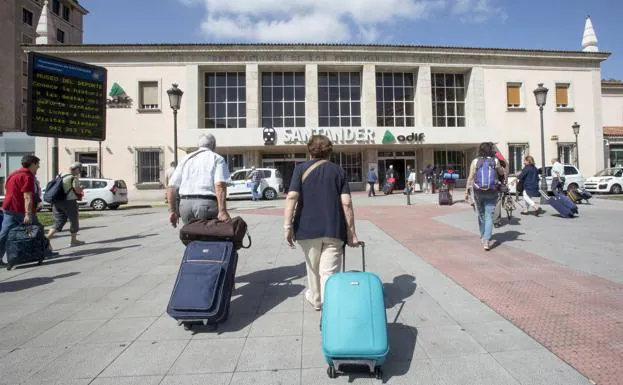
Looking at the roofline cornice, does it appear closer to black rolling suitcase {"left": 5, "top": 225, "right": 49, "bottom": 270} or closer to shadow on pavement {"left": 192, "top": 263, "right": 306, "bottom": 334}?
black rolling suitcase {"left": 5, "top": 225, "right": 49, "bottom": 270}

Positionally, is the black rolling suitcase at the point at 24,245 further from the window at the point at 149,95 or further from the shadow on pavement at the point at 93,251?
the window at the point at 149,95

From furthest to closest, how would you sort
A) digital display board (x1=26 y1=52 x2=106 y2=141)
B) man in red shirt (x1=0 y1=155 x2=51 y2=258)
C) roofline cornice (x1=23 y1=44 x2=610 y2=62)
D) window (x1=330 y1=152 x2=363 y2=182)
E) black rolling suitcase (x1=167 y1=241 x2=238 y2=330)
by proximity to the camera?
window (x1=330 y1=152 x2=363 y2=182)
roofline cornice (x1=23 y1=44 x2=610 y2=62)
digital display board (x1=26 y1=52 x2=106 y2=141)
man in red shirt (x1=0 y1=155 x2=51 y2=258)
black rolling suitcase (x1=167 y1=241 x2=238 y2=330)

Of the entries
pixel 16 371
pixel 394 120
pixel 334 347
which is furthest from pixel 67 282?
pixel 394 120

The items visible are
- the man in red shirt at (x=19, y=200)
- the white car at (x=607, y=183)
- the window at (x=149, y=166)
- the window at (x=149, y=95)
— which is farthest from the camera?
the window at (x=149, y=95)

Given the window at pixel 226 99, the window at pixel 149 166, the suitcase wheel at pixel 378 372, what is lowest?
the suitcase wheel at pixel 378 372

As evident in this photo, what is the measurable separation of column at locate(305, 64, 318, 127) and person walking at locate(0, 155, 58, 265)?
19.7 m

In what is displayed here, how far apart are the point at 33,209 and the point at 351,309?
5.92m

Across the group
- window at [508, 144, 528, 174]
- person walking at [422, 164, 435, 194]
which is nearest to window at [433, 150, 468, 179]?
window at [508, 144, 528, 174]

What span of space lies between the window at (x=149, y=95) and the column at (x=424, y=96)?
17956 mm

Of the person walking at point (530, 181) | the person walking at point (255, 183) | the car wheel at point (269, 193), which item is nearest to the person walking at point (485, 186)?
the person walking at point (530, 181)

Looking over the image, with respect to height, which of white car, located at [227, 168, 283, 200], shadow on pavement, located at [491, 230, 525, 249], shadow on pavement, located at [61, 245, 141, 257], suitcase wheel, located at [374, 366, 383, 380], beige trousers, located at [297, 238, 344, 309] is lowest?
suitcase wheel, located at [374, 366, 383, 380]

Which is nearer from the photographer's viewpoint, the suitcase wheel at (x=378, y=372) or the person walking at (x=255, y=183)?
the suitcase wheel at (x=378, y=372)

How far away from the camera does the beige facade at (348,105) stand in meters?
23.7

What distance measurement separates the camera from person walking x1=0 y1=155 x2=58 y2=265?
5758 mm
